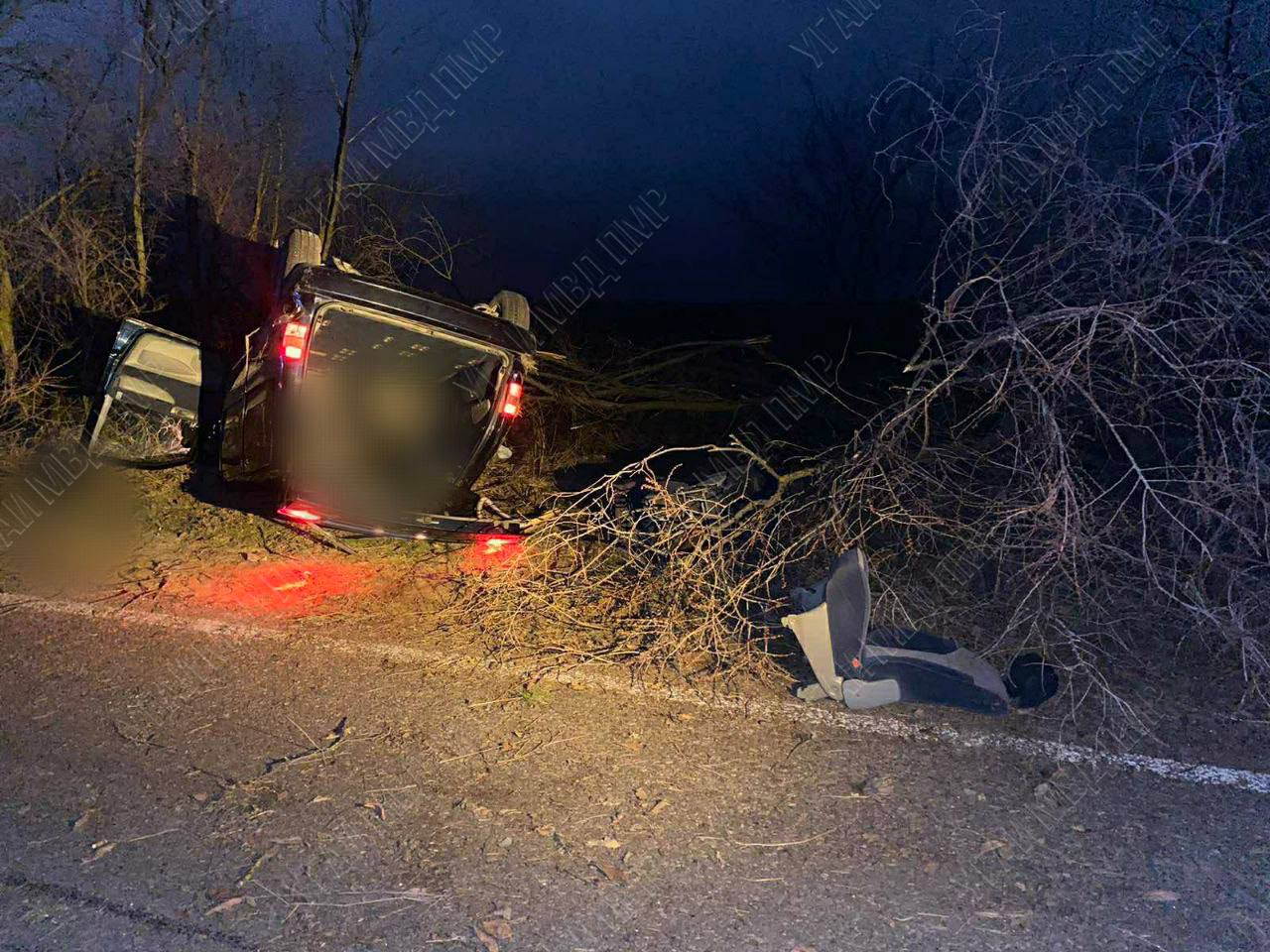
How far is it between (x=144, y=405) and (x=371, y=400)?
3117 millimetres

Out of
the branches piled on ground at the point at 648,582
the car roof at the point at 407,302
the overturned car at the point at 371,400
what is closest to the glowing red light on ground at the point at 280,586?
the overturned car at the point at 371,400

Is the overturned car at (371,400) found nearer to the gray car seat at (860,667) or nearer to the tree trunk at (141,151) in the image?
the gray car seat at (860,667)

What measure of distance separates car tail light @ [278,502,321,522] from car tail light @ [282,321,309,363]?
36.8 inches

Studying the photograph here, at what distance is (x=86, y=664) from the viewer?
5.23 m

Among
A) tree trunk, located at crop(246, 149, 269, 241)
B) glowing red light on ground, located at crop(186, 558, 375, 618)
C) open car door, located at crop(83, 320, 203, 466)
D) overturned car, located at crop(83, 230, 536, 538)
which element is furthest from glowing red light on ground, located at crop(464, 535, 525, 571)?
tree trunk, located at crop(246, 149, 269, 241)

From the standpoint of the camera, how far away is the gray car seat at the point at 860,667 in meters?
4.91

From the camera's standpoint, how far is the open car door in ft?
28.8

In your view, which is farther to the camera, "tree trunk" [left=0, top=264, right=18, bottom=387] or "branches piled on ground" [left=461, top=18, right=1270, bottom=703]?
"tree trunk" [left=0, top=264, right=18, bottom=387]

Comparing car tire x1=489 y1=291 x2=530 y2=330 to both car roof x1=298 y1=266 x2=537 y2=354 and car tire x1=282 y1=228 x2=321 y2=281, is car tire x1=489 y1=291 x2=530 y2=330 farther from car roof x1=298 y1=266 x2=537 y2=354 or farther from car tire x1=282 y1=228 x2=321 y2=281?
car tire x1=282 y1=228 x2=321 y2=281

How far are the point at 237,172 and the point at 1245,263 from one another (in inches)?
547

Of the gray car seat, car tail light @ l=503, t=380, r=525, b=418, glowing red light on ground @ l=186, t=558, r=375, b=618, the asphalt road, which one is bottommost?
glowing red light on ground @ l=186, t=558, r=375, b=618

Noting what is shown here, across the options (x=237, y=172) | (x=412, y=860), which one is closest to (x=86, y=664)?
(x=412, y=860)

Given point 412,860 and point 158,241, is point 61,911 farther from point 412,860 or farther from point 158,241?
point 158,241

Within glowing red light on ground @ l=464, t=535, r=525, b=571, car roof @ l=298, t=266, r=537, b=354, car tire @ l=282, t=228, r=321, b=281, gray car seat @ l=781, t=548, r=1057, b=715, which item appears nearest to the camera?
gray car seat @ l=781, t=548, r=1057, b=715
